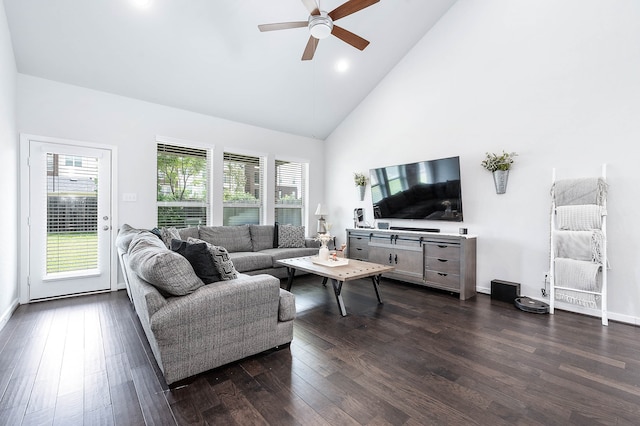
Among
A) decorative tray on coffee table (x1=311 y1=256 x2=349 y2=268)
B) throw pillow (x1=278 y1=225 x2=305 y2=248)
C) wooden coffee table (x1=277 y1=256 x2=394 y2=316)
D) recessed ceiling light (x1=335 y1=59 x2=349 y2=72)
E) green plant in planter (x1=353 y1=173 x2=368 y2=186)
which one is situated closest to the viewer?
wooden coffee table (x1=277 y1=256 x2=394 y2=316)

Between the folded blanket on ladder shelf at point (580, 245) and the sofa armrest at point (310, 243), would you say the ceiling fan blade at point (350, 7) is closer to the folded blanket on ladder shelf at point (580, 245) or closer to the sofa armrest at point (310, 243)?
the folded blanket on ladder shelf at point (580, 245)

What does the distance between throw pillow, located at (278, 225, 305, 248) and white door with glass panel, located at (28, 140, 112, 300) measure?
2528mm

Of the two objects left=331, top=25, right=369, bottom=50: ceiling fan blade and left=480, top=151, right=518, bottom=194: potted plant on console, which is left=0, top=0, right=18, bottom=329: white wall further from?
left=480, top=151, right=518, bottom=194: potted plant on console

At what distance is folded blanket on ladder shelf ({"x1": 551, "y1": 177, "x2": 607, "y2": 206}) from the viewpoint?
10.1 ft

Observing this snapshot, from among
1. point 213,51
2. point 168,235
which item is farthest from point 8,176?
point 213,51

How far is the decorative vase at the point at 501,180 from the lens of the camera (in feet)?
12.6

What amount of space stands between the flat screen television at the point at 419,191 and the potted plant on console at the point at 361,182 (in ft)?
0.78

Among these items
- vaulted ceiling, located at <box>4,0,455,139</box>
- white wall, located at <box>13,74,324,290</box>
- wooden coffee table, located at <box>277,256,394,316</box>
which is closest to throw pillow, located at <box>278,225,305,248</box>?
white wall, located at <box>13,74,324,290</box>

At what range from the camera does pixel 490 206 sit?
4.06m

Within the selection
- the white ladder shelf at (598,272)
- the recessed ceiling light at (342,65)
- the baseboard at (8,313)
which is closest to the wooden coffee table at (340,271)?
the white ladder shelf at (598,272)

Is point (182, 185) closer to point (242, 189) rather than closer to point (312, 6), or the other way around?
point (242, 189)

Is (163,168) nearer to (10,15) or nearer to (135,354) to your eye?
(10,15)

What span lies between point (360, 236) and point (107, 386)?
3.96 m

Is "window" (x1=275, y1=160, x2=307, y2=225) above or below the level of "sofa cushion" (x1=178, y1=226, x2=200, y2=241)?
above
